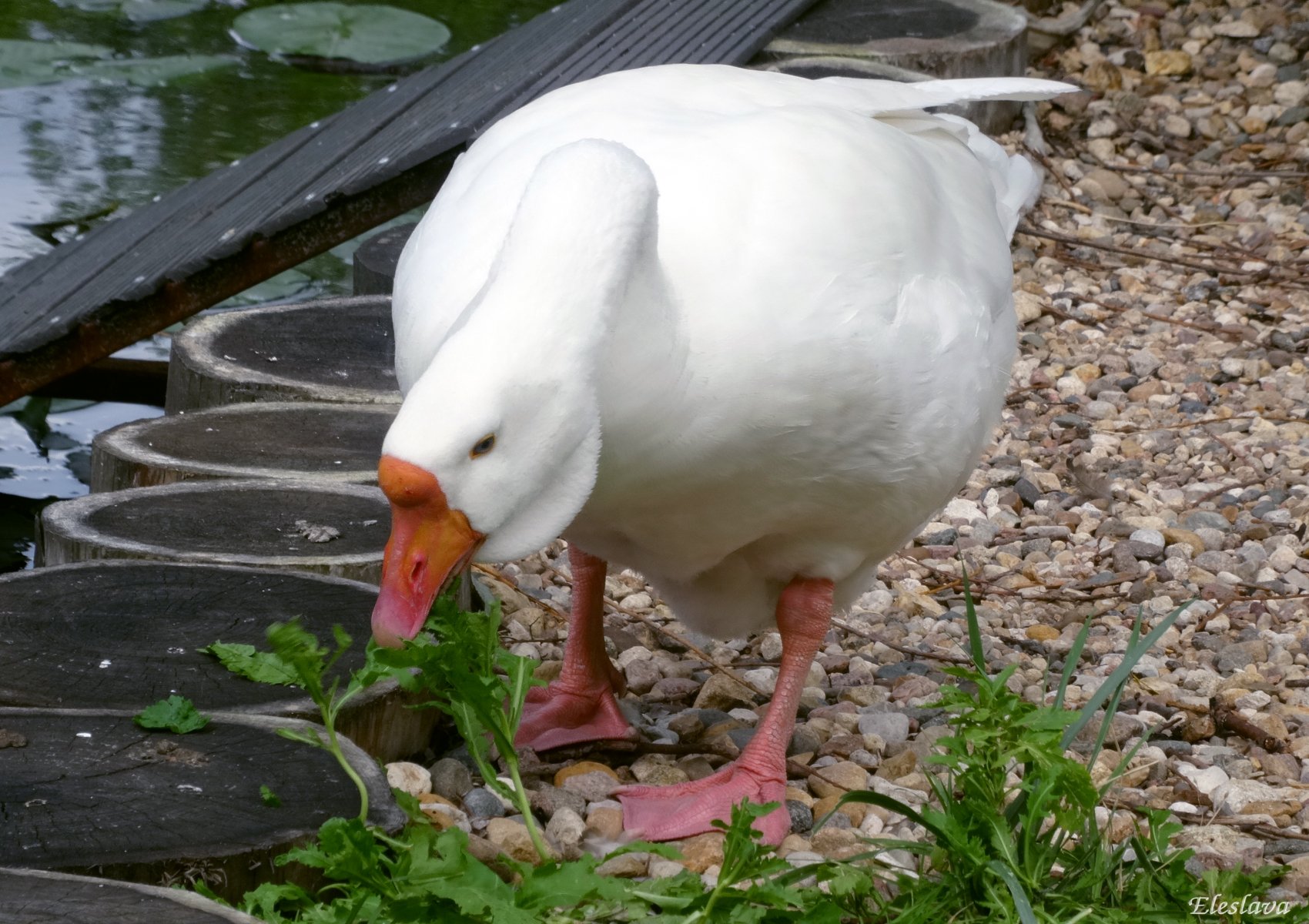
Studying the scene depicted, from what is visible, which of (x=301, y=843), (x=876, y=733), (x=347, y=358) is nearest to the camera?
(x=301, y=843)

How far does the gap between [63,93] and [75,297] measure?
4646 mm

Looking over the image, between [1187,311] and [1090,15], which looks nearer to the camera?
[1187,311]

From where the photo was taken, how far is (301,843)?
239 centimetres

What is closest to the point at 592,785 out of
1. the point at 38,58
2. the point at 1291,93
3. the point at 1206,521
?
the point at 1206,521

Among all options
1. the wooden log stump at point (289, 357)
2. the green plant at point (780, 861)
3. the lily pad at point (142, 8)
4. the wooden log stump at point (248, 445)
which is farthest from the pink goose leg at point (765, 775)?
the lily pad at point (142, 8)

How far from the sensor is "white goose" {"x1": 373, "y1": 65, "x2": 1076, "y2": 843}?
2.38 m

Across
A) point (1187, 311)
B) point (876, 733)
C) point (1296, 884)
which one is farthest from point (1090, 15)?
point (1296, 884)

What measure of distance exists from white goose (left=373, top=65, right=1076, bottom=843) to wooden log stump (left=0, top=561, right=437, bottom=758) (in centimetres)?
46

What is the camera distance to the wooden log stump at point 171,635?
2.79 m

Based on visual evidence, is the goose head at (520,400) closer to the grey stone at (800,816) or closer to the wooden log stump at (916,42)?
the grey stone at (800,816)

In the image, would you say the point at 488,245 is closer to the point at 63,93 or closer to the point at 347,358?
the point at 347,358

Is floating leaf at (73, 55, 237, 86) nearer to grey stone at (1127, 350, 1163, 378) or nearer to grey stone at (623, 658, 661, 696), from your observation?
grey stone at (1127, 350, 1163, 378)

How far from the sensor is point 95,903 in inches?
79.4

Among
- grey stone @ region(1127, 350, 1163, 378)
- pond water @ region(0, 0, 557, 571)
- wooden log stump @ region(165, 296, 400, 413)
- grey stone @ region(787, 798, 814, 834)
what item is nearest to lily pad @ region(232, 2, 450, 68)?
pond water @ region(0, 0, 557, 571)
